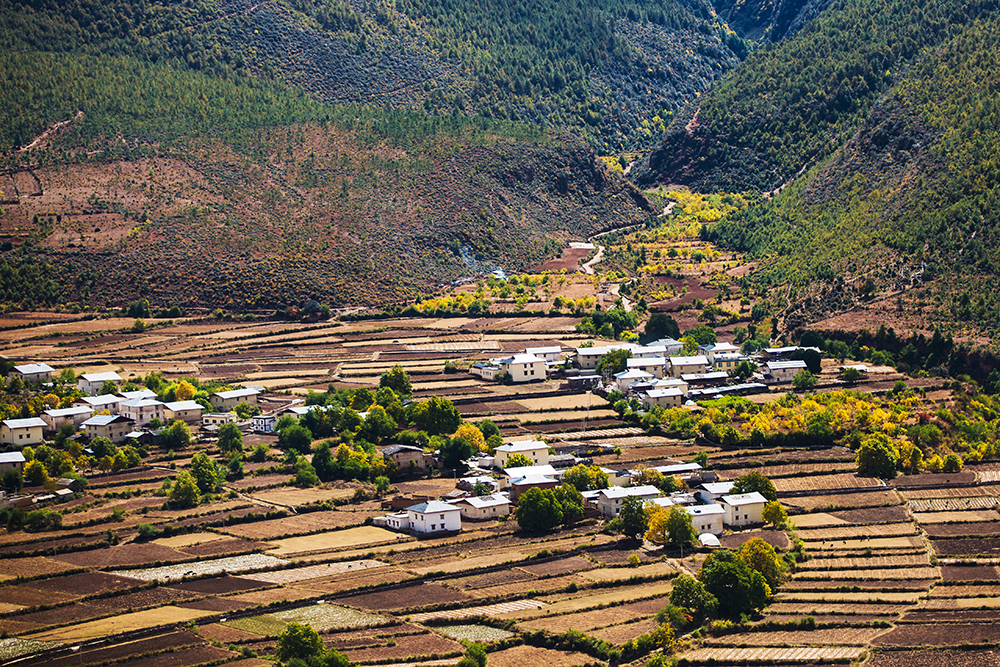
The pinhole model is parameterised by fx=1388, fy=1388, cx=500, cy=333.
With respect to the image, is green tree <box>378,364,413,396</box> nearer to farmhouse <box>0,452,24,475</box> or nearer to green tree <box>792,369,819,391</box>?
farmhouse <box>0,452,24,475</box>

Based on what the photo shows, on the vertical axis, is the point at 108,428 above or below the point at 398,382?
below

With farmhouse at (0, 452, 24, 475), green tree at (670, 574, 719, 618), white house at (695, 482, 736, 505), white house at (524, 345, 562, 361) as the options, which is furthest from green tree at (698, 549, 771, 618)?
white house at (524, 345, 562, 361)

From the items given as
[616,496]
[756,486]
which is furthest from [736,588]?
[756,486]

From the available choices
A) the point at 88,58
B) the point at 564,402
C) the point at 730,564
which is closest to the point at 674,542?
the point at 730,564

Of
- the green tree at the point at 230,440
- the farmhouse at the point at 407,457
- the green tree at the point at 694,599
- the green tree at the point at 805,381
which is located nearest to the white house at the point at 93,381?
the green tree at the point at 230,440

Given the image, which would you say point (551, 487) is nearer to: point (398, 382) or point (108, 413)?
point (398, 382)

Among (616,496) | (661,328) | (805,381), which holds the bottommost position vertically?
(616,496)

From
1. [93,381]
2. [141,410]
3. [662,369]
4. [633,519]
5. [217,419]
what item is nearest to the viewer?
[633,519]
